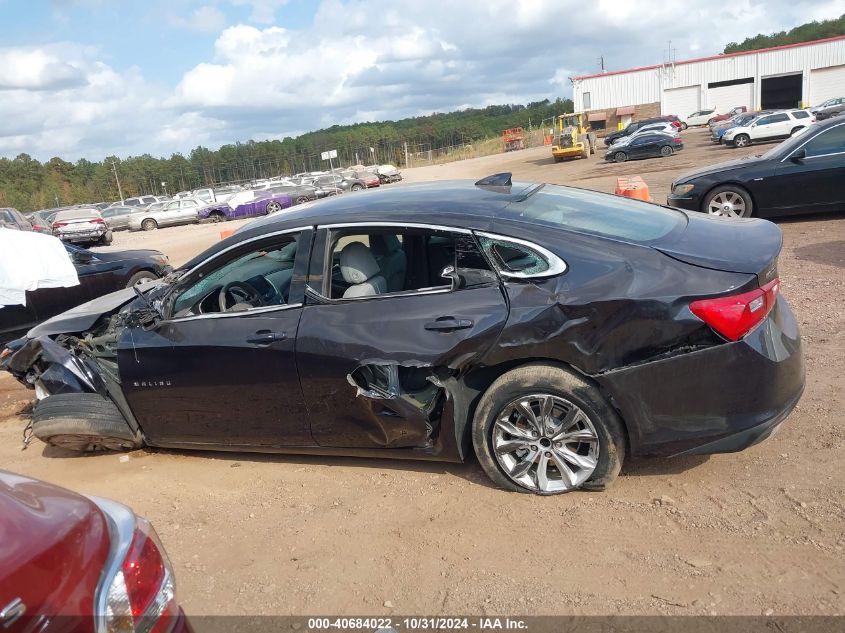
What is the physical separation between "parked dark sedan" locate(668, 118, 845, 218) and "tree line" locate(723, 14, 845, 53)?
102 metres

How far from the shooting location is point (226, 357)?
407 centimetres

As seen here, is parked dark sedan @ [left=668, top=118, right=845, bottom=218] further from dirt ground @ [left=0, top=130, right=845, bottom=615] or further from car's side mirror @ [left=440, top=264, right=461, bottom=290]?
car's side mirror @ [left=440, top=264, right=461, bottom=290]

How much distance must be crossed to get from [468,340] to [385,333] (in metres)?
0.48

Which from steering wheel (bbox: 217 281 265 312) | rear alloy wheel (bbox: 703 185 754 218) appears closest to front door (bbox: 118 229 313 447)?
steering wheel (bbox: 217 281 265 312)

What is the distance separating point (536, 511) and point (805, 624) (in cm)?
131

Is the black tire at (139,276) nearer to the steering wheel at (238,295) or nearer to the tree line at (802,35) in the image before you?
the steering wheel at (238,295)

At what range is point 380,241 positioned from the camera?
4.11m

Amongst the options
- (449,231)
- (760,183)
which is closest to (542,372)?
(449,231)

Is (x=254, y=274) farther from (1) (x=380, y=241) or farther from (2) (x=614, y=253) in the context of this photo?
(2) (x=614, y=253)

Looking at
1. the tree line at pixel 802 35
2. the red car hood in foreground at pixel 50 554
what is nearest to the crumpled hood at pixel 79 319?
the red car hood in foreground at pixel 50 554

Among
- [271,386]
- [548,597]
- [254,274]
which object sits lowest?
[548,597]

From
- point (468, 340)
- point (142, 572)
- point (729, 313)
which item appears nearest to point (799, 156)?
point (729, 313)

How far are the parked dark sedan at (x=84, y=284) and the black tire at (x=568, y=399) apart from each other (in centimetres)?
564

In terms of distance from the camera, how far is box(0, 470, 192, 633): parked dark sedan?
1675 millimetres
